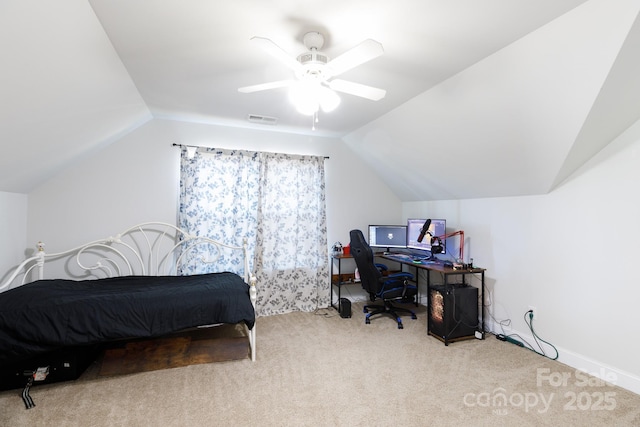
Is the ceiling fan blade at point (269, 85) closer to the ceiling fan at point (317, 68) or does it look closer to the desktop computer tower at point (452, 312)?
the ceiling fan at point (317, 68)

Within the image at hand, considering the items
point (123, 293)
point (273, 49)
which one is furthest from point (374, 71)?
point (123, 293)

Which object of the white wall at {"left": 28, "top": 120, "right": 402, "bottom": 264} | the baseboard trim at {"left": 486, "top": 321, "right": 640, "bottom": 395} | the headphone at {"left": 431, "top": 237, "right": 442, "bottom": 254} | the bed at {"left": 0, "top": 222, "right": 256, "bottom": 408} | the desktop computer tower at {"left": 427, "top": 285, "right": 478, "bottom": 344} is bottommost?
the baseboard trim at {"left": 486, "top": 321, "right": 640, "bottom": 395}

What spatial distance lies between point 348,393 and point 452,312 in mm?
1442

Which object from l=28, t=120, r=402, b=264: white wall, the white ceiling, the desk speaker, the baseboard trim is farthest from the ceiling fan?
the baseboard trim

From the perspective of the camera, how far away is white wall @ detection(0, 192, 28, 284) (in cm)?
279

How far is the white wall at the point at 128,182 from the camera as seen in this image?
3270mm

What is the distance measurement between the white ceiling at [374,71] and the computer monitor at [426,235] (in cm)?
71

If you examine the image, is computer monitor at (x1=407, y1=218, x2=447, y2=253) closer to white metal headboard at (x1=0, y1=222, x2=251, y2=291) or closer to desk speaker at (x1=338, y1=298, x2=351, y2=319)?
desk speaker at (x1=338, y1=298, x2=351, y2=319)

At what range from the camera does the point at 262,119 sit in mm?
3662

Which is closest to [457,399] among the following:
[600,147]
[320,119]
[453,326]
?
[453,326]

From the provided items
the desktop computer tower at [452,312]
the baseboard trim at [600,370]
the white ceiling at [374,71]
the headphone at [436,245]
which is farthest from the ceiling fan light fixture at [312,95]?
the baseboard trim at [600,370]

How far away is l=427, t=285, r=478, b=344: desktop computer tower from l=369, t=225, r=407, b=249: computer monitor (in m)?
1.10

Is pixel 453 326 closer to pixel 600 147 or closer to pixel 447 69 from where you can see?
pixel 600 147

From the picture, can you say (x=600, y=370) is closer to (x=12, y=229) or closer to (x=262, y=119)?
(x=262, y=119)
